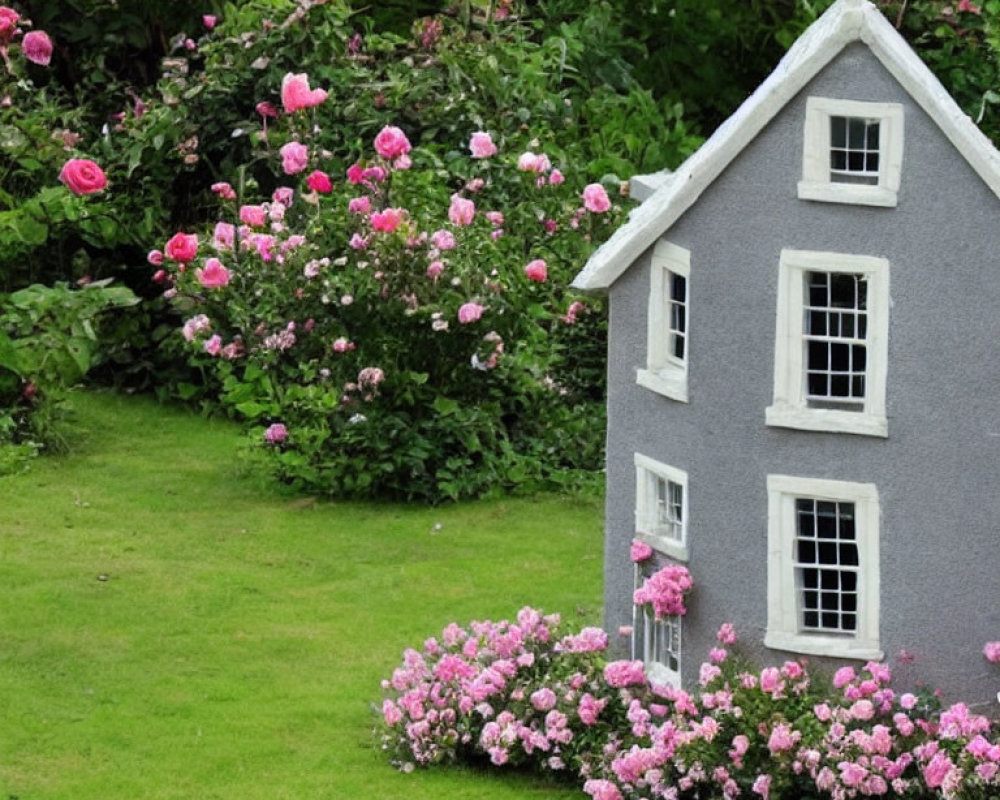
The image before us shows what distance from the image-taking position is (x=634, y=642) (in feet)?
35.4

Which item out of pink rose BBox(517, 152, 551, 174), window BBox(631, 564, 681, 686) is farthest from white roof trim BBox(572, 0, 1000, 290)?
pink rose BBox(517, 152, 551, 174)

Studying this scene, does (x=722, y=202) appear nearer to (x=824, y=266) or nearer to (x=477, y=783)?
(x=824, y=266)

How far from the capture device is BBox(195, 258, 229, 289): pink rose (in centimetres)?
1583

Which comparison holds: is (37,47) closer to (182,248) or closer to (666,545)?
(182,248)

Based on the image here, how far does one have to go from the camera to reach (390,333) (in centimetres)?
1569

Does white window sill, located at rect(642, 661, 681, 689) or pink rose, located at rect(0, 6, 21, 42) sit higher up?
pink rose, located at rect(0, 6, 21, 42)

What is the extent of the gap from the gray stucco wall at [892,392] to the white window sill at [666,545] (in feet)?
0.24

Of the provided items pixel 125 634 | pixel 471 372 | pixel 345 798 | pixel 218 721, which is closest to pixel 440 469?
pixel 471 372

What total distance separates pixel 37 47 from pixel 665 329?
988cm

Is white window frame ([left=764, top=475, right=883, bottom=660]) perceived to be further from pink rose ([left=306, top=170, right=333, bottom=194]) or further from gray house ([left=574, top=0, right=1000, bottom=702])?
pink rose ([left=306, top=170, right=333, bottom=194])

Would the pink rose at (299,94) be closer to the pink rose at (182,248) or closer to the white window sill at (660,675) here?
the pink rose at (182,248)

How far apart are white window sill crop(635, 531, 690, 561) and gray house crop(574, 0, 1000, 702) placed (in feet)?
0.04

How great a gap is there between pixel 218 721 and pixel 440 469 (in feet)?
14.7

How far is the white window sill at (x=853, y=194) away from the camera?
386 inches
